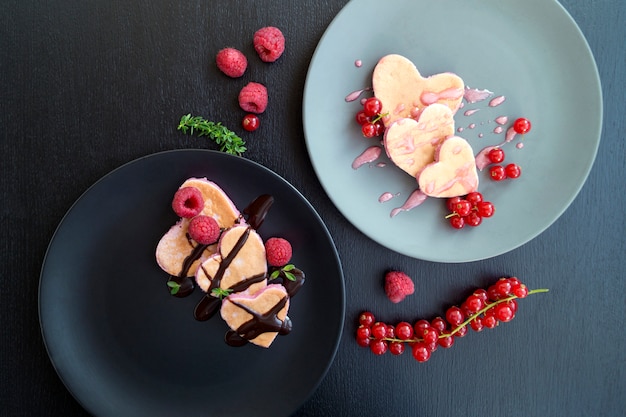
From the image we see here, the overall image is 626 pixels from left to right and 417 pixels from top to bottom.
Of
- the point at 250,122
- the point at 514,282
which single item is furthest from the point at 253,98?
the point at 514,282

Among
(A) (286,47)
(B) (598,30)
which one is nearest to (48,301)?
(A) (286,47)

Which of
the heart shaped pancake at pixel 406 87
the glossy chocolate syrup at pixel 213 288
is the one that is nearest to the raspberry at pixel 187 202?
the glossy chocolate syrup at pixel 213 288

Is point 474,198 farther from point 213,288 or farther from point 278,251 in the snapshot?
point 213,288

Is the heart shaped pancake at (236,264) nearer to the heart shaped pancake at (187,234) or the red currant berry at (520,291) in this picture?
the heart shaped pancake at (187,234)

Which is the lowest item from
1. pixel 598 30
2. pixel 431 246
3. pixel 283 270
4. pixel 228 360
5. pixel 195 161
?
pixel 228 360

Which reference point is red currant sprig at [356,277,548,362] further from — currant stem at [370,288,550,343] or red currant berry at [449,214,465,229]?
red currant berry at [449,214,465,229]

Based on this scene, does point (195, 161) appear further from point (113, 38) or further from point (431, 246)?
point (431, 246)

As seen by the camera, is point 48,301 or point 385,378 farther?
point 385,378

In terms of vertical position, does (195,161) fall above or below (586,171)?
below
